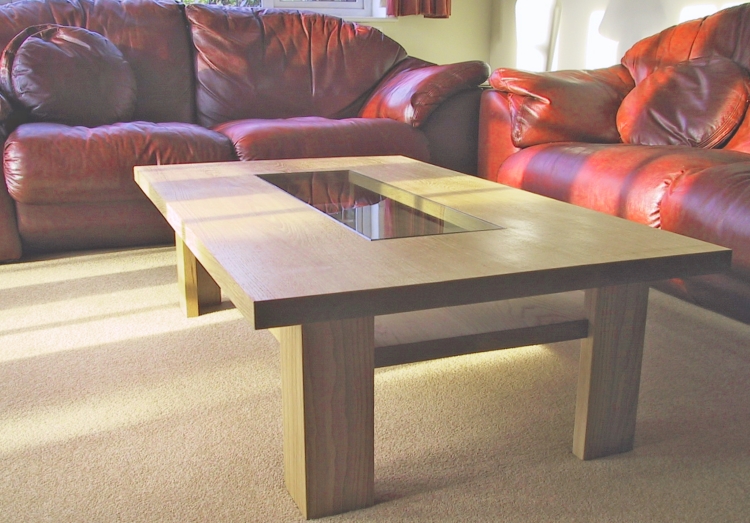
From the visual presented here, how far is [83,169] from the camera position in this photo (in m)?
2.52

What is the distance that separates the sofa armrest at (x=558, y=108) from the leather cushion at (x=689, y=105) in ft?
0.30

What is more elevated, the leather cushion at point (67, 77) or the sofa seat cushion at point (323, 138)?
the leather cushion at point (67, 77)

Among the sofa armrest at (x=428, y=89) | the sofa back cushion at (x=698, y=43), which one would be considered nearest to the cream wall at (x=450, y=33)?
the sofa armrest at (x=428, y=89)

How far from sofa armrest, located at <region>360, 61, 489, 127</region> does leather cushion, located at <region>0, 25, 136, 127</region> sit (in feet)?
3.77

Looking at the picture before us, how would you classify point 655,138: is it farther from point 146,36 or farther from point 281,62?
point 146,36

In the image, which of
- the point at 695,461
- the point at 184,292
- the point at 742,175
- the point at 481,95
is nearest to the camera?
the point at 695,461

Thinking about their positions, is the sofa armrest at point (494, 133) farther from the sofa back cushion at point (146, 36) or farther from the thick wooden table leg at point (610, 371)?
the thick wooden table leg at point (610, 371)

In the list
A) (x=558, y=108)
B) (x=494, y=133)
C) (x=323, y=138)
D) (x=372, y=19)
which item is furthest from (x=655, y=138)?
(x=372, y=19)

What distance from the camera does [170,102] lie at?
11.0 ft

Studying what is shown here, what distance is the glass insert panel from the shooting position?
1.35 meters

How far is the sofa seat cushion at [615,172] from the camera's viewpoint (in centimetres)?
203

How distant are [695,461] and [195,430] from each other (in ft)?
3.04

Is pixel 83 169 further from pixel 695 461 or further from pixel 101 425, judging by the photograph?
pixel 695 461

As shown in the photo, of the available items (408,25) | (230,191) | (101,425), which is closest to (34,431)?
(101,425)
